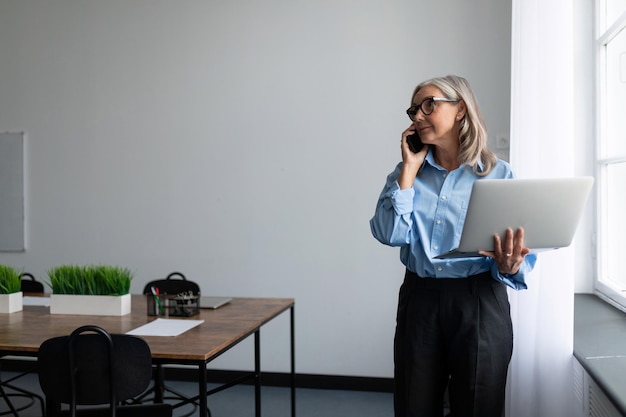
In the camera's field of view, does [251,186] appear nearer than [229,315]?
No

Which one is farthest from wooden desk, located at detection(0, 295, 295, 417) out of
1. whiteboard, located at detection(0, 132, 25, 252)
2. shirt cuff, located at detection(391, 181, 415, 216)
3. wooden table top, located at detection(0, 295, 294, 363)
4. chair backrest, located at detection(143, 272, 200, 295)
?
whiteboard, located at detection(0, 132, 25, 252)

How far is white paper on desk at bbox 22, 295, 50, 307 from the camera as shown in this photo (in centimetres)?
356

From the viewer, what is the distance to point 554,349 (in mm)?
2639

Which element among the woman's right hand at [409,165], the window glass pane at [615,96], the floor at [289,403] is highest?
the window glass pane at [615,96]

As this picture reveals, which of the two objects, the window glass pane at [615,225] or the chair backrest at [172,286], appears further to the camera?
the chair backrest at [172,286]

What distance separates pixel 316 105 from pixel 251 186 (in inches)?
30.8

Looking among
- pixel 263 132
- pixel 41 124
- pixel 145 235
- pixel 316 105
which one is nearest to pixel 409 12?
pixel 316 105

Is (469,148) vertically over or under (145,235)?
over

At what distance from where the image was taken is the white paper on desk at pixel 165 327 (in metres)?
2.75

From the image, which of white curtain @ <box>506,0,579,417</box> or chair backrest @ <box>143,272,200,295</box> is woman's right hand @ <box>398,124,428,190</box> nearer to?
white curtain @ <box>506,0,579,417</box>

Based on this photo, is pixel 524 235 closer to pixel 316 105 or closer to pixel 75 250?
pixel 316 105

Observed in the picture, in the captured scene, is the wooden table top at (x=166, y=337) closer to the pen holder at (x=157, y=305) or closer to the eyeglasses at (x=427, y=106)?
the pen holder at (x=157, y=305)

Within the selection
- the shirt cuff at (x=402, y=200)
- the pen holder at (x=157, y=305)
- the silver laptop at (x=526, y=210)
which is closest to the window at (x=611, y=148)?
the silver laptop at (x=526, y=210)

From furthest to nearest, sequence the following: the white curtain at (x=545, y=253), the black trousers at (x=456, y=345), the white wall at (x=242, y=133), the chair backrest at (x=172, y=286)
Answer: the white wall at (x=242, y=133) < the chair backrest at (x=172, y=286) < the white curtain at (x=545, y=253) < the black trousers at (x=456, y=345)
